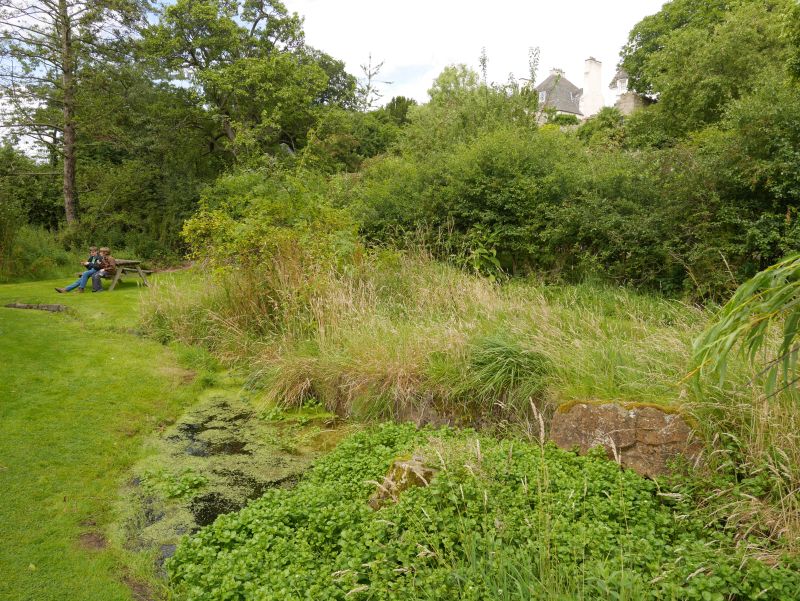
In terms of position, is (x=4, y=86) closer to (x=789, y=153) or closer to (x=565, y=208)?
(x=565, y=208)

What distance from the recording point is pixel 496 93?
13211mm

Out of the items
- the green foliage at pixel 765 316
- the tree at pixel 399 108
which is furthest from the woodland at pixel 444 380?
the tree at pixel 399 108

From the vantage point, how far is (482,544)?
2.63m

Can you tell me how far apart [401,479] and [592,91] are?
50133 millimetres

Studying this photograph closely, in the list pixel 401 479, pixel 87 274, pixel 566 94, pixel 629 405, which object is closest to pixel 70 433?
pixel 401 479

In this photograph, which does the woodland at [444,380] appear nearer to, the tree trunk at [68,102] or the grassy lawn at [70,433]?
the grassy lawn at [70,433]

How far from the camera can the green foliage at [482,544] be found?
2.28m

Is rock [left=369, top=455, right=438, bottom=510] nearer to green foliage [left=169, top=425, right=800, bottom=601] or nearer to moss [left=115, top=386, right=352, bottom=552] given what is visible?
green foliage [left=169, top=425, right=800, bottom=601]

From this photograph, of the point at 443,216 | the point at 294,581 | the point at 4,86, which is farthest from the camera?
the point at 4,86

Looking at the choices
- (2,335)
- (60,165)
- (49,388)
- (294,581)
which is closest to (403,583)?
(294,581)

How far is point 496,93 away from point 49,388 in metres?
11.2

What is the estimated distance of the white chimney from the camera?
152ft

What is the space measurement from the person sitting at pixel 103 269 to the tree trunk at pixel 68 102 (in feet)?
20.5

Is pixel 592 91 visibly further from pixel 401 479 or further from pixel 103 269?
pixel 401 479
